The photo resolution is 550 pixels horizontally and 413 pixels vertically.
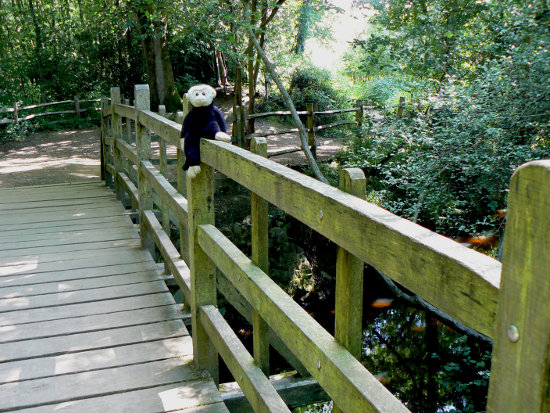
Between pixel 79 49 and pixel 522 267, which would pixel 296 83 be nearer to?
pixel 79 49

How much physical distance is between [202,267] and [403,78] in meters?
9.59

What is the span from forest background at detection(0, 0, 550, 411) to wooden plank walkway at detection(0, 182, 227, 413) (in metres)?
3.47

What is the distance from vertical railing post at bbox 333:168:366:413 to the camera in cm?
147

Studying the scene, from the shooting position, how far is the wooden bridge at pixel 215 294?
33.6 inches

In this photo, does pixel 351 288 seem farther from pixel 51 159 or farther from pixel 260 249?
pixel 51 159

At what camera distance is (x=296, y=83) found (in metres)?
17.6

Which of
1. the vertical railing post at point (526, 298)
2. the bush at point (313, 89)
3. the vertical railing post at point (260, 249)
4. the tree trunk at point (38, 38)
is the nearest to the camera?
the vertical railing post at point (526, 298)

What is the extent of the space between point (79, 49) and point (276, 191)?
18.0 metres

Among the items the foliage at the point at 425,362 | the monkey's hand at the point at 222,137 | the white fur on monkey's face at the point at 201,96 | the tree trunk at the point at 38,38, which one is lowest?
the foliage at the point at 425,362

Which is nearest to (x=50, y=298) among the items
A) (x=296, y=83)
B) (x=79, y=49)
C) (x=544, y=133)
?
(x=544, y=133)

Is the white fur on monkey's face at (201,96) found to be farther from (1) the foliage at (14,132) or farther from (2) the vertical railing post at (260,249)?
(1) the foliage at (14,132)

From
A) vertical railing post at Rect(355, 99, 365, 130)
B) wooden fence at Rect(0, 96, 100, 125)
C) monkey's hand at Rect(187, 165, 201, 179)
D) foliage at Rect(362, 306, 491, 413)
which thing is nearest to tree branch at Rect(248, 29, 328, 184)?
foliage at Rect(362, 306, 491, 413)

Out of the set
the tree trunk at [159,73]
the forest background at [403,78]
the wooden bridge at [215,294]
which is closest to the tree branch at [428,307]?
the forest background at [403,78]

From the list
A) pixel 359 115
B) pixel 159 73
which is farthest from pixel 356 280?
pixel 159 73
